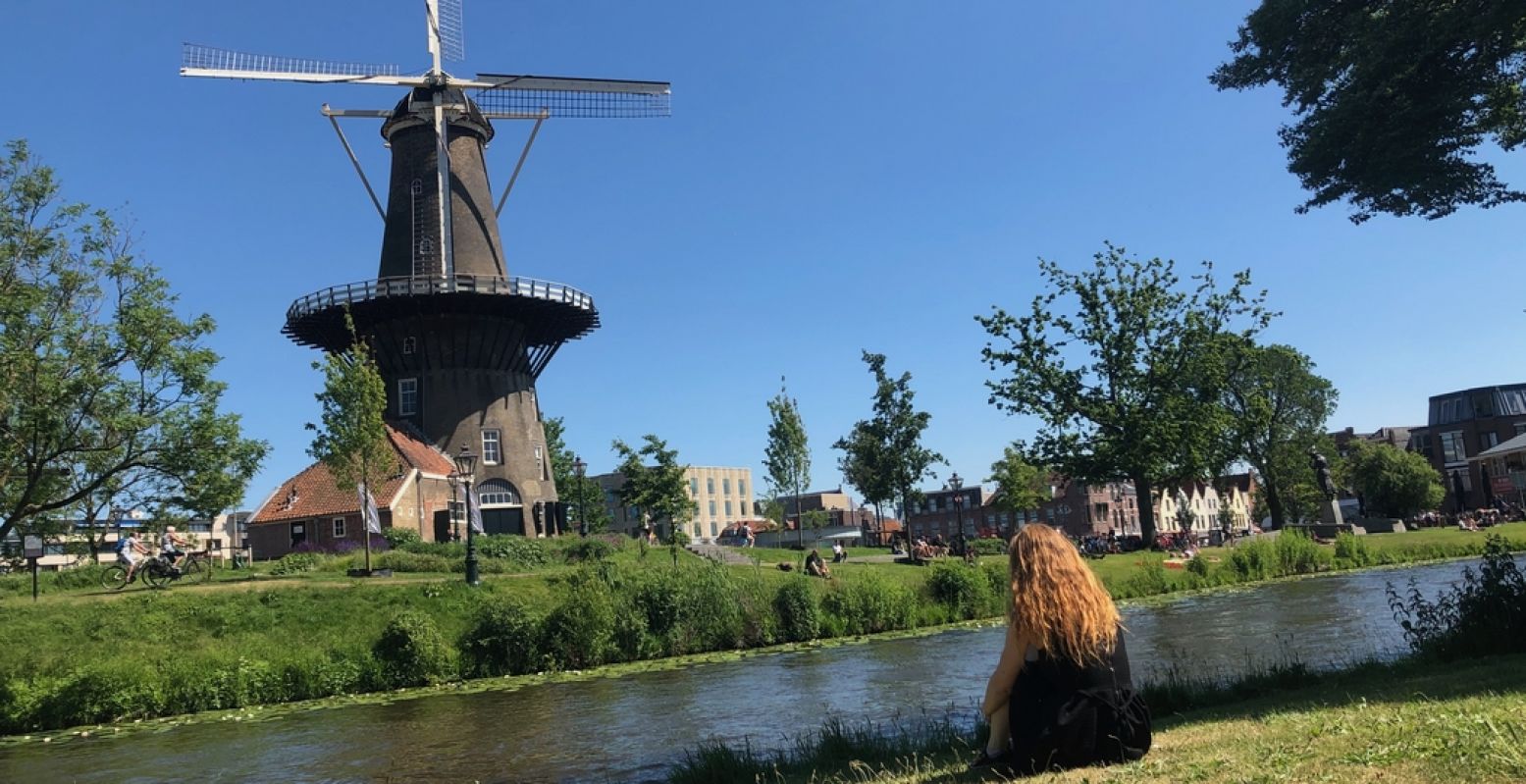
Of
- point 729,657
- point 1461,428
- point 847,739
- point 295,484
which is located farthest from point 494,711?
point 1461,428

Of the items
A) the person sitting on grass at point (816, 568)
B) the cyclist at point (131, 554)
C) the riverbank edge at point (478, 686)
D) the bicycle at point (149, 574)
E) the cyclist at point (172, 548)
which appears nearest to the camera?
the riverbank edge at point (478, 686)

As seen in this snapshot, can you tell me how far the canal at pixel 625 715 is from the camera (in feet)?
39.1

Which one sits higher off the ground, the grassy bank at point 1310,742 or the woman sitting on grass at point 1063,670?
the woman sitting on grass at point 1063,670

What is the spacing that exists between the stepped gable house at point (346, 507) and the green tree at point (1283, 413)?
128 ft

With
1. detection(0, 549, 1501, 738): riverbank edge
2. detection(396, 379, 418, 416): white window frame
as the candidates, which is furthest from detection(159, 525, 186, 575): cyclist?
detection(396, 379, 418, 416): white window frame

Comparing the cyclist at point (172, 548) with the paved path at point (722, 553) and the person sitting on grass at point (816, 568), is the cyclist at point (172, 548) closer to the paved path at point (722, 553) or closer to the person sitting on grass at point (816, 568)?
the person sitting on grass at point (816, 568)

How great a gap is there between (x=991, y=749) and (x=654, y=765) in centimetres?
585

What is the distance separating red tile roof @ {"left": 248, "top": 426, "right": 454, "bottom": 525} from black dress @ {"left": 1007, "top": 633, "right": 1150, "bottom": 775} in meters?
35.4

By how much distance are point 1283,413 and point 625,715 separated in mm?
58259

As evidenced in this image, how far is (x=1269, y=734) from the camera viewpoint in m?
6.01

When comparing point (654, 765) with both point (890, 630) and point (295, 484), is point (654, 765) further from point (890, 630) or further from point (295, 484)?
point (295, 484)

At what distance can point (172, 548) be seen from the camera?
1033 inches

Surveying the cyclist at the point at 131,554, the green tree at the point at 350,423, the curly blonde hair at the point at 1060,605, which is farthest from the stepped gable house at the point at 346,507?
the curly blonde hair at the point at 1060,605

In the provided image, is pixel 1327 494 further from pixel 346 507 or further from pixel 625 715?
pixel 346 507
